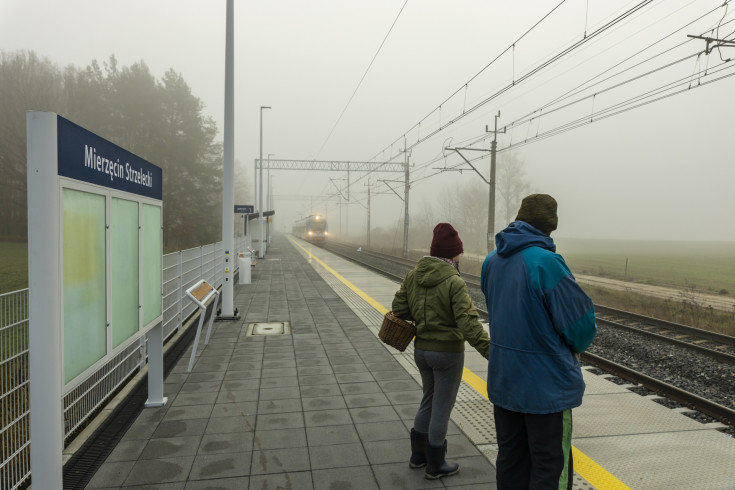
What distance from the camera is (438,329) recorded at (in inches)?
123

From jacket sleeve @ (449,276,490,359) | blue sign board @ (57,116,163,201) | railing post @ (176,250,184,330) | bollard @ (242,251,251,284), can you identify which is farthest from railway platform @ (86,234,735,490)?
bollard @ (242,251,251,284)

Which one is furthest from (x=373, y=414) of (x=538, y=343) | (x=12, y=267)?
(x=12, y=267)

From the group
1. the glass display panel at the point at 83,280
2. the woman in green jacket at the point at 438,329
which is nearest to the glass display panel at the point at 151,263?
the glass display panel at the point at 83,280

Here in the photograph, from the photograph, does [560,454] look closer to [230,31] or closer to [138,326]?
[138,326]

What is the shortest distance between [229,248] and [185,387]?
4409 millimetres

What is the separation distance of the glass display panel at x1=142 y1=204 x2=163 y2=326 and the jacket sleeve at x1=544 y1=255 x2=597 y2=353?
3.46 m

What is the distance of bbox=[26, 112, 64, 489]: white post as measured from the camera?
2.45 metres

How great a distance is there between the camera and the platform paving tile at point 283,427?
3.34 m

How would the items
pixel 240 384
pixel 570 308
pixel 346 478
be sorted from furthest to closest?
pixel 240 384, pixel 346 478, pixel 570 308

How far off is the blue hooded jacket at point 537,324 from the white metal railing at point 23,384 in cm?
285

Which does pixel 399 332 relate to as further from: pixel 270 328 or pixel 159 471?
pixel 270 328

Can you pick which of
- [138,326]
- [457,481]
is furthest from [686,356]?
[138,326]

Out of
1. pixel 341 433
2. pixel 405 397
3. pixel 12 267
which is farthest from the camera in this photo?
pixel 12 267

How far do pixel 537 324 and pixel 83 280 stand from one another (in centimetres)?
262
